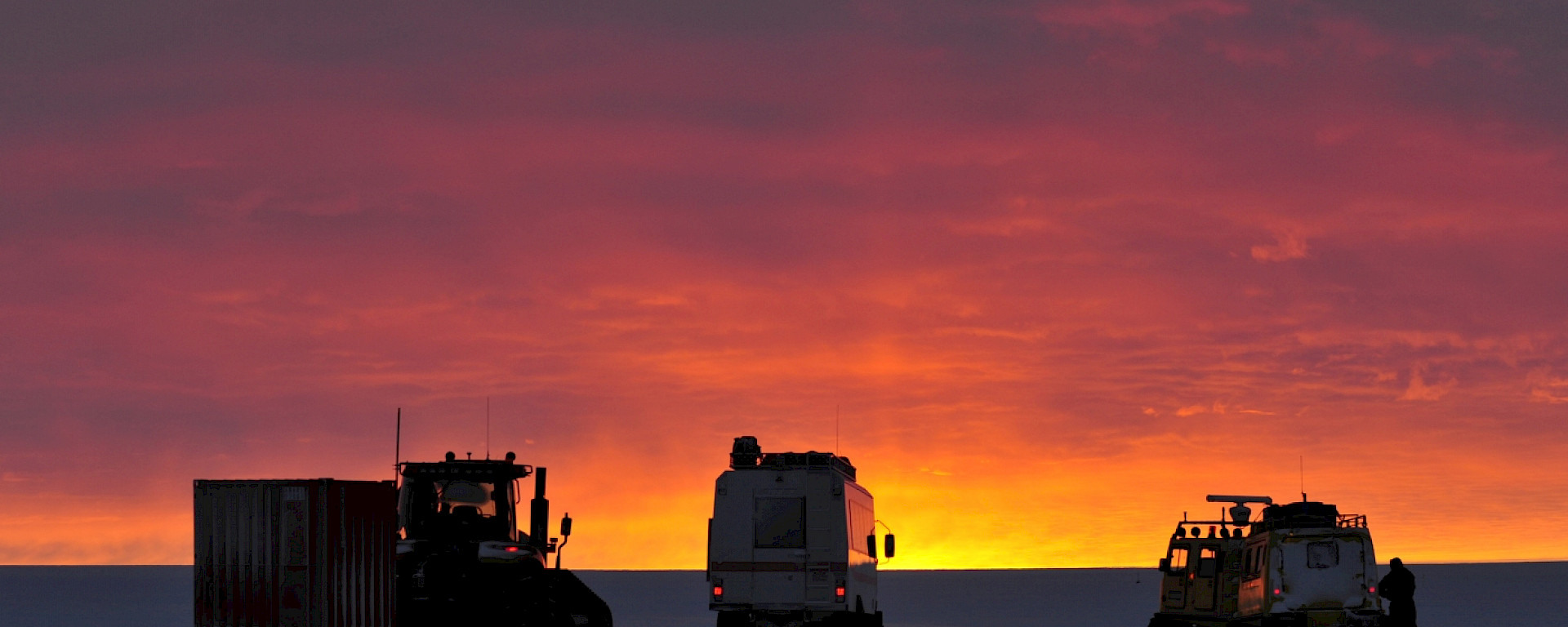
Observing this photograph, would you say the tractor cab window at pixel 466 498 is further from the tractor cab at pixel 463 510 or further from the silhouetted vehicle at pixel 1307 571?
the silhouetted vehicle at pixel 1307 571

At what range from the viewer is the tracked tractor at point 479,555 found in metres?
24.0

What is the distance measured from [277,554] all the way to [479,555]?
2789 mm

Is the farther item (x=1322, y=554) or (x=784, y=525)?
(x=784, y=525)

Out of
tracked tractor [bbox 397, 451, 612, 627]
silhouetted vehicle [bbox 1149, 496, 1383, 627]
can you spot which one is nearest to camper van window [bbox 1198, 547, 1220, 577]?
silhouetted vehicle [bbox 1149, 496, 1383, 627]

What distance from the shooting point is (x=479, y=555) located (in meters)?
23.8

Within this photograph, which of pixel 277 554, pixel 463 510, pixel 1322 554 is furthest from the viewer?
pixel 1322 554

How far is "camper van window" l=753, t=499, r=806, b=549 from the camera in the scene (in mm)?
30812

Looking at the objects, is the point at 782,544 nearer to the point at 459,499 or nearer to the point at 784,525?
the point at 784,525

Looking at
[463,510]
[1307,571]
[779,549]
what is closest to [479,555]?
[463,510]

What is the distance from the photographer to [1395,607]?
2986cm

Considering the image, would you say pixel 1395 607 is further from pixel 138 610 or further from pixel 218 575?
pixel 138 610

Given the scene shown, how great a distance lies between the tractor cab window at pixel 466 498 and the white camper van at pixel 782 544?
7079 mm

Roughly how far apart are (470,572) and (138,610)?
4798 inches

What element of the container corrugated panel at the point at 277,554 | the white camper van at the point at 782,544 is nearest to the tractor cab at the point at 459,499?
the container corrugated panel at the point at 277,554
